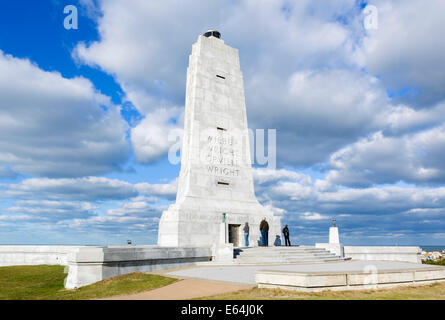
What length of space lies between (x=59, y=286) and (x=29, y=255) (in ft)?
34.7

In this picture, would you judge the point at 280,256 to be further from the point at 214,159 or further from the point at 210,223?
the point at 214,159

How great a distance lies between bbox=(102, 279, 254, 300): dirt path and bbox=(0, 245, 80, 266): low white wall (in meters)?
14.1

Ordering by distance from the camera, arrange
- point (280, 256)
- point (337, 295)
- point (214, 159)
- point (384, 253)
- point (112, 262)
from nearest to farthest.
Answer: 1. point (337, 295)
2. point (112, 262)
3. point (280, 256)
4. point (384, 253)
5. point (214, 159)

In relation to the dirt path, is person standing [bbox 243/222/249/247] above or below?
above

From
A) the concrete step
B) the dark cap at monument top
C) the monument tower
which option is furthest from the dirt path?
the dark cap at monument top

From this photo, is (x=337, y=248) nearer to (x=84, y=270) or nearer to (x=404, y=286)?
(x=404, y=286)

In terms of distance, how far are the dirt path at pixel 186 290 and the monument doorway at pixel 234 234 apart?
43.2 feet

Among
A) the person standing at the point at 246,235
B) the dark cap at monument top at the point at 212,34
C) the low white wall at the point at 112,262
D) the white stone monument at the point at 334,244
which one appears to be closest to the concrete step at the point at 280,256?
the white stone monument at the point at 334,244

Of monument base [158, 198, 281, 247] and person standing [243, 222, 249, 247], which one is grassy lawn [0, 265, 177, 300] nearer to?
monument base [158, 198, 281, 247]

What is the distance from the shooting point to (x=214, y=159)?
2714 centimetres

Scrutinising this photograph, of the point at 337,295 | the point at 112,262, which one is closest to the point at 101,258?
the point at 112,262

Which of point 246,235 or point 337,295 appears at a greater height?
point 246,235

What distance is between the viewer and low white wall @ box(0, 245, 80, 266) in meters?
23.7
